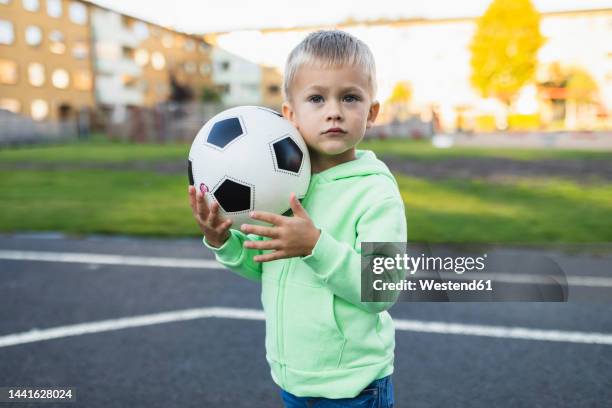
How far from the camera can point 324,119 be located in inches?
62.9

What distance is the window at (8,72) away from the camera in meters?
36.5

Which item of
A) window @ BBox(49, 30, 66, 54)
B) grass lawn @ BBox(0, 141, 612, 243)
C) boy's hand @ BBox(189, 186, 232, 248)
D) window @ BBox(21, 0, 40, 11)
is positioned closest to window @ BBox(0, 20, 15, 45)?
window @ BBox(21, 0, 40, 11)

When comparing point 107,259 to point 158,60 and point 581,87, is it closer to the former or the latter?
point 158,60

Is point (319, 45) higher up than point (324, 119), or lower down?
higher up

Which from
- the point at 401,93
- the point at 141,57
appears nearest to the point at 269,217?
the point at 141,57

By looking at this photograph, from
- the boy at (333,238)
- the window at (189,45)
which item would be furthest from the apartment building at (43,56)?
the boy at (333,238)

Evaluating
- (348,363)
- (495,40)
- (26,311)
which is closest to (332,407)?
(348,363)

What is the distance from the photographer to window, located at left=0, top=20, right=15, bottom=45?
35.2m

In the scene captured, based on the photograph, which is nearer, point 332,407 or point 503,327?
point 332,407

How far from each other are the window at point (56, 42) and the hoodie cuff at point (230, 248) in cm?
4146

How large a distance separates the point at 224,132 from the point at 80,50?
47655 millimetres

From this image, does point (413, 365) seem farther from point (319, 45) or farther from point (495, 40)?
point (495, 40)

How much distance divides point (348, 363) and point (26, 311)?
12.1 feet

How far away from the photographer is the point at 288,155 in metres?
1.67
